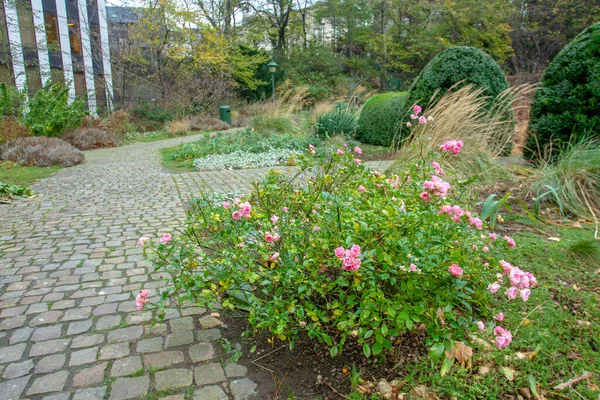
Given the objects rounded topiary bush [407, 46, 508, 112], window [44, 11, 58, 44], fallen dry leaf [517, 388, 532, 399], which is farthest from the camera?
window [44, 11, 58, 44]

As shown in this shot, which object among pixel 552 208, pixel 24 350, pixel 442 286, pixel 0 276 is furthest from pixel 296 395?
pixel 552 208

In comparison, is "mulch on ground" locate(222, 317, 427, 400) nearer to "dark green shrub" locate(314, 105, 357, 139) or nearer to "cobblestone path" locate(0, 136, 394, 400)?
"cobblestone path" locate(0, 136, 394, 400)

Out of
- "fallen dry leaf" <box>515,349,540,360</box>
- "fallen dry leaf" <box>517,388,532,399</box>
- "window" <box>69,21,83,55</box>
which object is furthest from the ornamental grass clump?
"window" <box>69,21,83,55</box>

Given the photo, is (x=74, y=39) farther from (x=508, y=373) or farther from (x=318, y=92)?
(x=508, y=373)

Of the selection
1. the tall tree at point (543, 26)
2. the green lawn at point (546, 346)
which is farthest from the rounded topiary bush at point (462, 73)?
the tall tree at point (543, 26)

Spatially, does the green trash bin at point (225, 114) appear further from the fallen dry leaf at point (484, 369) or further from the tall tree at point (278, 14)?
the fallen dry leaf at point (484, 369)

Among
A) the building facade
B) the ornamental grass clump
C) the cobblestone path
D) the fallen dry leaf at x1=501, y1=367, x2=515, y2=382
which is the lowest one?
the cobblestone path

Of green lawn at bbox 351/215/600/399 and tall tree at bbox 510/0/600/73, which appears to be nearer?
green lawn at bbox 351/215/600/399

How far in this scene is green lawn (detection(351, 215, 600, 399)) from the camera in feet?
5.09

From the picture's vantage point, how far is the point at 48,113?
9.62 meters

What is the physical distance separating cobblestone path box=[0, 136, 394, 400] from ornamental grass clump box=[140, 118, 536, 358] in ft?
0.95

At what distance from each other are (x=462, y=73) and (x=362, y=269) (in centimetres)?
595

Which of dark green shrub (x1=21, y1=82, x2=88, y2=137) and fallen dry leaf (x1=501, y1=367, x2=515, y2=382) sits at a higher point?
dark green shrub (x1=21, y1=82, x2=88, y2=137)

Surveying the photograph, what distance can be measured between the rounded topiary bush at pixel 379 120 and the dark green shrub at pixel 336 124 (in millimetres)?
305
